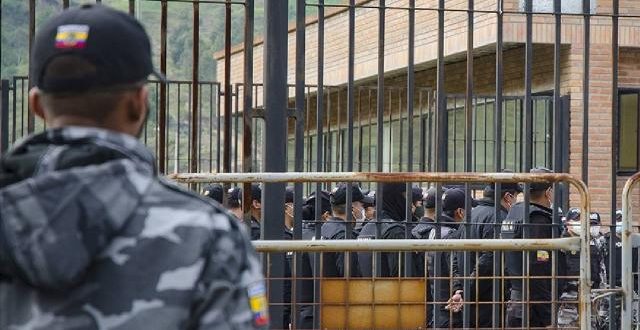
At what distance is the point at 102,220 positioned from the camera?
2291mm

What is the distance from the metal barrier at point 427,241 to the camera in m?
6.14

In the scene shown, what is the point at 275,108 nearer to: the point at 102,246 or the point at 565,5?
the point at 102,246

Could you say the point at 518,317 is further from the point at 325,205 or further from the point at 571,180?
the point at 325,205

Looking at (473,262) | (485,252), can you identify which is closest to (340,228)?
(473,262)

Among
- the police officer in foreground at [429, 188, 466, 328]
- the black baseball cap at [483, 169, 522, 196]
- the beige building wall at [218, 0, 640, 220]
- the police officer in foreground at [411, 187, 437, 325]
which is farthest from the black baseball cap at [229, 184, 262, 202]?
the beige building wall at [218, 0, 640, 220]

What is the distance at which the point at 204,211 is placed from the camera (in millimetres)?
2398

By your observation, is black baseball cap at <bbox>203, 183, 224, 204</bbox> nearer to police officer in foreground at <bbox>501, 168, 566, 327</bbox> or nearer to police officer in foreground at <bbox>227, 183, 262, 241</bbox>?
police officer in foreground at <bbox>227, 183, 262, 241</bbox>

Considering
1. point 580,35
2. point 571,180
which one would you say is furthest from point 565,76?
point 571,180

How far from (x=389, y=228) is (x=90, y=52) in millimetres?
6786

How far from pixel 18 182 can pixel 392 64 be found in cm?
1696

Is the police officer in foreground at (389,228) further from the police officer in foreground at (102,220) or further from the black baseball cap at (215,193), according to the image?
the police officer in foreground at (102,220)

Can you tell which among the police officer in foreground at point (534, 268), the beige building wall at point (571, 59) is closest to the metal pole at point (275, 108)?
the police officer in foreground at point (534, 268)

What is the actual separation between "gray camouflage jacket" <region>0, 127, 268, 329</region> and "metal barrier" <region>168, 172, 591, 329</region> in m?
3.73

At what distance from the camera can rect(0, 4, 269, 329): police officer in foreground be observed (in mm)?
2287
